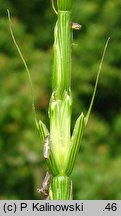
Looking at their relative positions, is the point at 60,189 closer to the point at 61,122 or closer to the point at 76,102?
the point at 61,122

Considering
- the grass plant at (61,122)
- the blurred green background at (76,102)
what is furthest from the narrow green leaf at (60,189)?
the blurred green background at (76,102)

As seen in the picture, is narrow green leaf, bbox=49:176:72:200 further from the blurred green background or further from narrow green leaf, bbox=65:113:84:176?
the blurred green background

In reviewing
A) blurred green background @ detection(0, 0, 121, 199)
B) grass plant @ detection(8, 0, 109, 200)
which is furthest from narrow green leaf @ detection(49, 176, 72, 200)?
blurred green background @ detection(0, 0, 121, 199)

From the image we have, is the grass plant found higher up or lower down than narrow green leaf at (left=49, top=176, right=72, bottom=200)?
higher up

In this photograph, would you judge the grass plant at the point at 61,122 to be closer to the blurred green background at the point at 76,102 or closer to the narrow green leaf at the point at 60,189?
the narrow green leaf at the point at 60,189

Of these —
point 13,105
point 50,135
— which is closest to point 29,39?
point 13,105

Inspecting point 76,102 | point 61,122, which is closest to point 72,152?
point 61,122

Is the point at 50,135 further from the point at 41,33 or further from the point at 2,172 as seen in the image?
the point at 41,33

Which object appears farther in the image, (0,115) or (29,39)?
(29,39)

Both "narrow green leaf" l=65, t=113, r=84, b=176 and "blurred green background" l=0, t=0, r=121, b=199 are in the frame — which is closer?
"narrow green leaf" l=65, t=113, r=84, b=176
